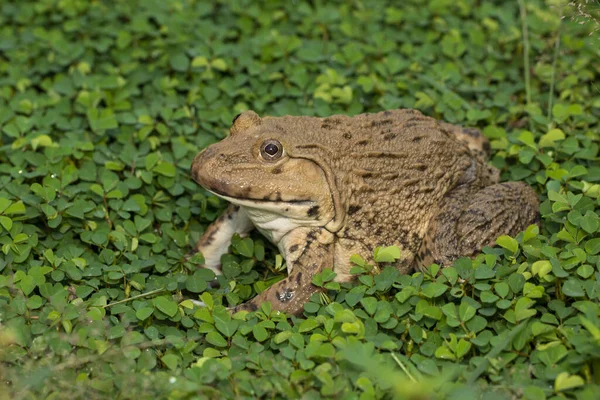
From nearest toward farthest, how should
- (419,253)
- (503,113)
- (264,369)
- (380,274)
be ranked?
1. (264,369)
2. (380,274)
3. (419,253)
4. (503,113)

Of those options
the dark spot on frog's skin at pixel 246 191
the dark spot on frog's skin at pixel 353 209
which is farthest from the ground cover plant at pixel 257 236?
the dark spot on frog's skin at pixel 246 191

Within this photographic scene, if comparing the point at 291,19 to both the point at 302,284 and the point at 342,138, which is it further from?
the point at 302,284

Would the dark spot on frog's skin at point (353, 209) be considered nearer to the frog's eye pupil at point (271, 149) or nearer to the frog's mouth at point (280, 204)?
the frog's mouth at point (280, 204)

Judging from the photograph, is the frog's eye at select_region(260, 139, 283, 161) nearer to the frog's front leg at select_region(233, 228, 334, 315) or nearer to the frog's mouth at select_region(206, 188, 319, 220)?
the frog's mouth at select_region(206, 188, 319, 220)

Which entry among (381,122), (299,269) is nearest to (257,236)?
(299,269)

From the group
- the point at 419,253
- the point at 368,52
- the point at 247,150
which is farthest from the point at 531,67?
the point at 247,150

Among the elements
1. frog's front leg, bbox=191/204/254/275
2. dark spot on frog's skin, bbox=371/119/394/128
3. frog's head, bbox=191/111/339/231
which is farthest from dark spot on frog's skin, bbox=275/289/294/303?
dark spot on frog's skin, bbox=371/119/394/128

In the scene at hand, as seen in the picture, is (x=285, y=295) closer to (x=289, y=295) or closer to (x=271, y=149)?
(x=289, y=295)
